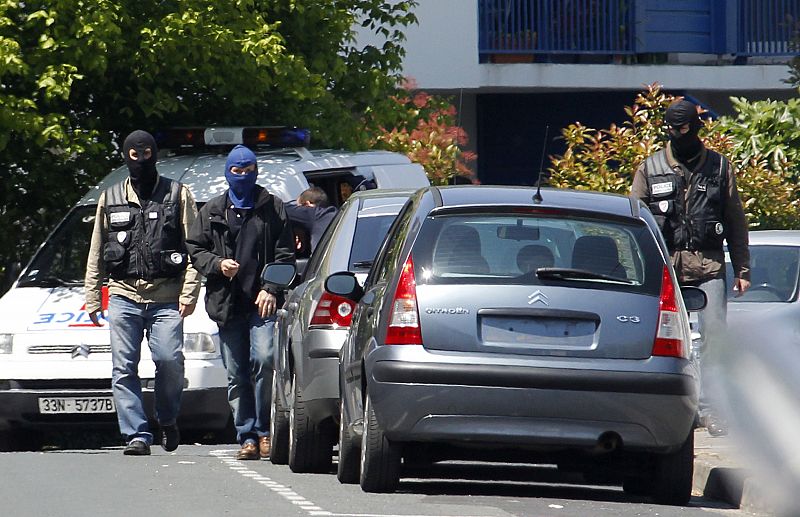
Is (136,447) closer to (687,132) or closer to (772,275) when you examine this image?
(687,132)

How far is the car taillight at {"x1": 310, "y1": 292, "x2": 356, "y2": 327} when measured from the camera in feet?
32.2

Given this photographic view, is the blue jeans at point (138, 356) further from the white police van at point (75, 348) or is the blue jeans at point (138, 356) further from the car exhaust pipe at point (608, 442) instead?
the car exhaust pipe at point (608, 442)

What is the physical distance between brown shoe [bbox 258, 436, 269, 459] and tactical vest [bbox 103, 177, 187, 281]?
1112mm

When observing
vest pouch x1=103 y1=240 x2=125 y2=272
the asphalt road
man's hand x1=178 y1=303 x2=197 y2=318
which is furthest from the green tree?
the asphalt road

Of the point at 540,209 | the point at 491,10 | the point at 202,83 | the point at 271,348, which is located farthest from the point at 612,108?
the point at 540,209

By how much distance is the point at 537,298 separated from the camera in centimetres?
827

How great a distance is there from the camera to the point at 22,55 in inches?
549

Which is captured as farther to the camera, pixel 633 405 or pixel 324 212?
pixel 324 212

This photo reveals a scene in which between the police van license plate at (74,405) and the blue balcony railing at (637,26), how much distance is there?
13.4 m

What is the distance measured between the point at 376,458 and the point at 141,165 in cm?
334

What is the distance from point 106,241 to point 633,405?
13.6 feet

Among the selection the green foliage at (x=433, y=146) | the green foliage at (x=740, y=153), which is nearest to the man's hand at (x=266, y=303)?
the green foliage at (x=740, y=153)

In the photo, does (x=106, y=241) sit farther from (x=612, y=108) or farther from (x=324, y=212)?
(x=612, y=108)

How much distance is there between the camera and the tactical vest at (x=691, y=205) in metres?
10.8
